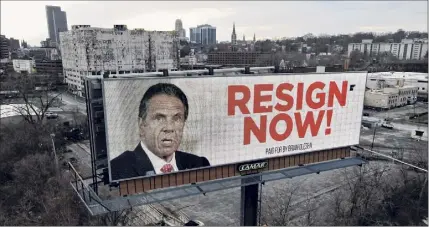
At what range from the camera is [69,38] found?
7381 centimetres

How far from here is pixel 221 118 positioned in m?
15.4

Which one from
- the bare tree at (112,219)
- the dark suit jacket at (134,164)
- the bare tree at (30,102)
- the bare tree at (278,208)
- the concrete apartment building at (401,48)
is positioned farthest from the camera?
the concrete apartment building at (401,48)

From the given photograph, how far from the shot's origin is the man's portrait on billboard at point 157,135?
13.9 m

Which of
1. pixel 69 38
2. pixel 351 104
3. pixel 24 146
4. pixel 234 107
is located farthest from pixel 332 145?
pixel 69 38

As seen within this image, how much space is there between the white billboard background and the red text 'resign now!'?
164mm

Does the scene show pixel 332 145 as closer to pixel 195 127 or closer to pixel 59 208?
pixel 195 127

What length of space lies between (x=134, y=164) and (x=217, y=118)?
170 inches

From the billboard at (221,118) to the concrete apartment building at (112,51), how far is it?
52.5m

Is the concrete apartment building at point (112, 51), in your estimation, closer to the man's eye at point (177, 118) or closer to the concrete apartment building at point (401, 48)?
the man's eye at point (177, 118)

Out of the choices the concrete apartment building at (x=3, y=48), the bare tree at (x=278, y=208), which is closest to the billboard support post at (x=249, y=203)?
the bare tree at (x=278, y=208)

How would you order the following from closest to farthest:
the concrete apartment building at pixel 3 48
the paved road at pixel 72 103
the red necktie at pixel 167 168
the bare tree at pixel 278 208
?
the red necktie at pixel 167 168 < the bare tree at pixel 278 208 < the paved road at pixel 72 103 < the concrete apartment building at pixel 3 48

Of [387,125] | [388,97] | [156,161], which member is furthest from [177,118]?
[388,97]

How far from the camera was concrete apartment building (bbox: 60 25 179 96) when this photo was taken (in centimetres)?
7056

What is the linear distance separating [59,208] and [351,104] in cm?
1950
